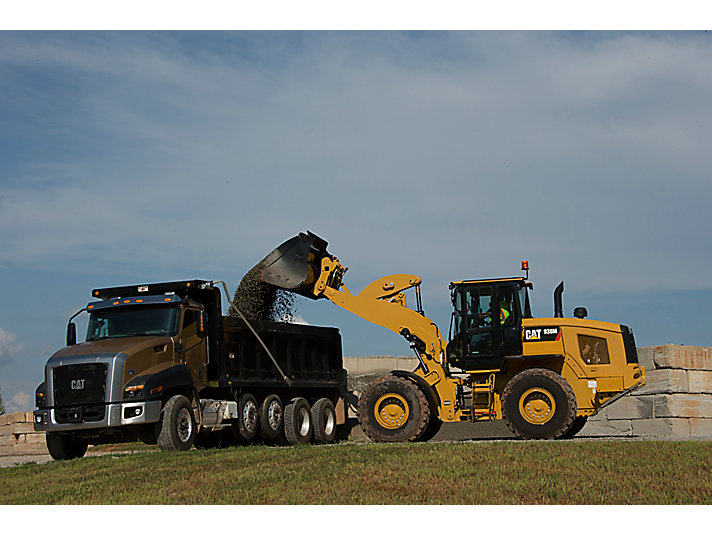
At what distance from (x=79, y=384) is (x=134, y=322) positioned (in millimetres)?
1887

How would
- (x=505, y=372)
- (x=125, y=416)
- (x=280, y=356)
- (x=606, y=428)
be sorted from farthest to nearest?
(x=606, y=428)
(x=280, y=356)
(x=505, y=372)
(x=125, y=416)

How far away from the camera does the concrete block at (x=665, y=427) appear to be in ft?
73.7

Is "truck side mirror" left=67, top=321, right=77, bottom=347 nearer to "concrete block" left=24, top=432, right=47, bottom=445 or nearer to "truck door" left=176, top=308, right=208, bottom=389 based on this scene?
"truck door" left=176, top=308, right=208, bottom=389

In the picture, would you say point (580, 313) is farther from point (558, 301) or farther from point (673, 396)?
point (673, 396)

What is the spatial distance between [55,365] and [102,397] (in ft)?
4.09

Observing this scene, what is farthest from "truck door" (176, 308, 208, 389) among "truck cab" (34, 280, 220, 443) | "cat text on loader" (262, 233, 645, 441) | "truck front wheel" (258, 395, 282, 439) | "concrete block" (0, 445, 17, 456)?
"concrete block" (0, 445, 17, 456)

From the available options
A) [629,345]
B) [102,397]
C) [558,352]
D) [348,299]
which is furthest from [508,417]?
[102,397]

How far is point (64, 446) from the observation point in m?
17.8

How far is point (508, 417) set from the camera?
18.2 metres

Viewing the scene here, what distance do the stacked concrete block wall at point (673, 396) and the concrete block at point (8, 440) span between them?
1870 cm

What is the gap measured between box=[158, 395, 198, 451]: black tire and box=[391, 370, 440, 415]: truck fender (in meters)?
4.42

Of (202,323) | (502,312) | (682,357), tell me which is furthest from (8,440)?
(682,357)

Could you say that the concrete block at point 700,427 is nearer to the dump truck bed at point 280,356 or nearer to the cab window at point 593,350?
the cab window at point 593,350

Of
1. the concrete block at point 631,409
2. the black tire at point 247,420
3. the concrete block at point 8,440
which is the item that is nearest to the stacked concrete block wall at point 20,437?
the concrete block at point 8,440
